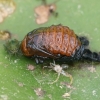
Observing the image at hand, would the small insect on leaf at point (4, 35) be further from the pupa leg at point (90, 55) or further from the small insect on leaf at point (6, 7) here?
the pupa leg at point (90, 55)

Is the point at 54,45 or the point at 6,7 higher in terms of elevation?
the point at 6,7

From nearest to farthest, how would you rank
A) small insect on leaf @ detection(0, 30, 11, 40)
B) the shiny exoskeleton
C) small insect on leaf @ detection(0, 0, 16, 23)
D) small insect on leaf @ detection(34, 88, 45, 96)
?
small insect on leaf @ detection(34, 88, 45, 96) → the shiny exoskeleton → small insect on leaf @ detection(0, 30, 11, 40) → small insect on leaf @ detection(0, 0, 16, 23)

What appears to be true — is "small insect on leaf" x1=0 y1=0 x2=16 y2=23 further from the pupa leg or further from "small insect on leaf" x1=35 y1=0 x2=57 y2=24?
the pupa leg

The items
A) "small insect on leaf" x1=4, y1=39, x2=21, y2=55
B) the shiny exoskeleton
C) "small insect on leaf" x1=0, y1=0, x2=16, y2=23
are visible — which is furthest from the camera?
"small insect on leaf" x1=0, y1=0, x2=16, y2=23

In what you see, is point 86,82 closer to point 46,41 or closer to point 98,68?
point 98,68

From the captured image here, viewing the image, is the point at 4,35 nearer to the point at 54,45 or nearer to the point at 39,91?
the point at 54,45

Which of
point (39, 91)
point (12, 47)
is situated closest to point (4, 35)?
point (12, 47)

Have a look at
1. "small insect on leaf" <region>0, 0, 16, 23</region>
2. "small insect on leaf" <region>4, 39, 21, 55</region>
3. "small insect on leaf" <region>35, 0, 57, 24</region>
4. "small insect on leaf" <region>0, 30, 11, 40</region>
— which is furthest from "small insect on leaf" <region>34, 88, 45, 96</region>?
"small insect on leaf" <region>0, 0, 16, 23</region>
